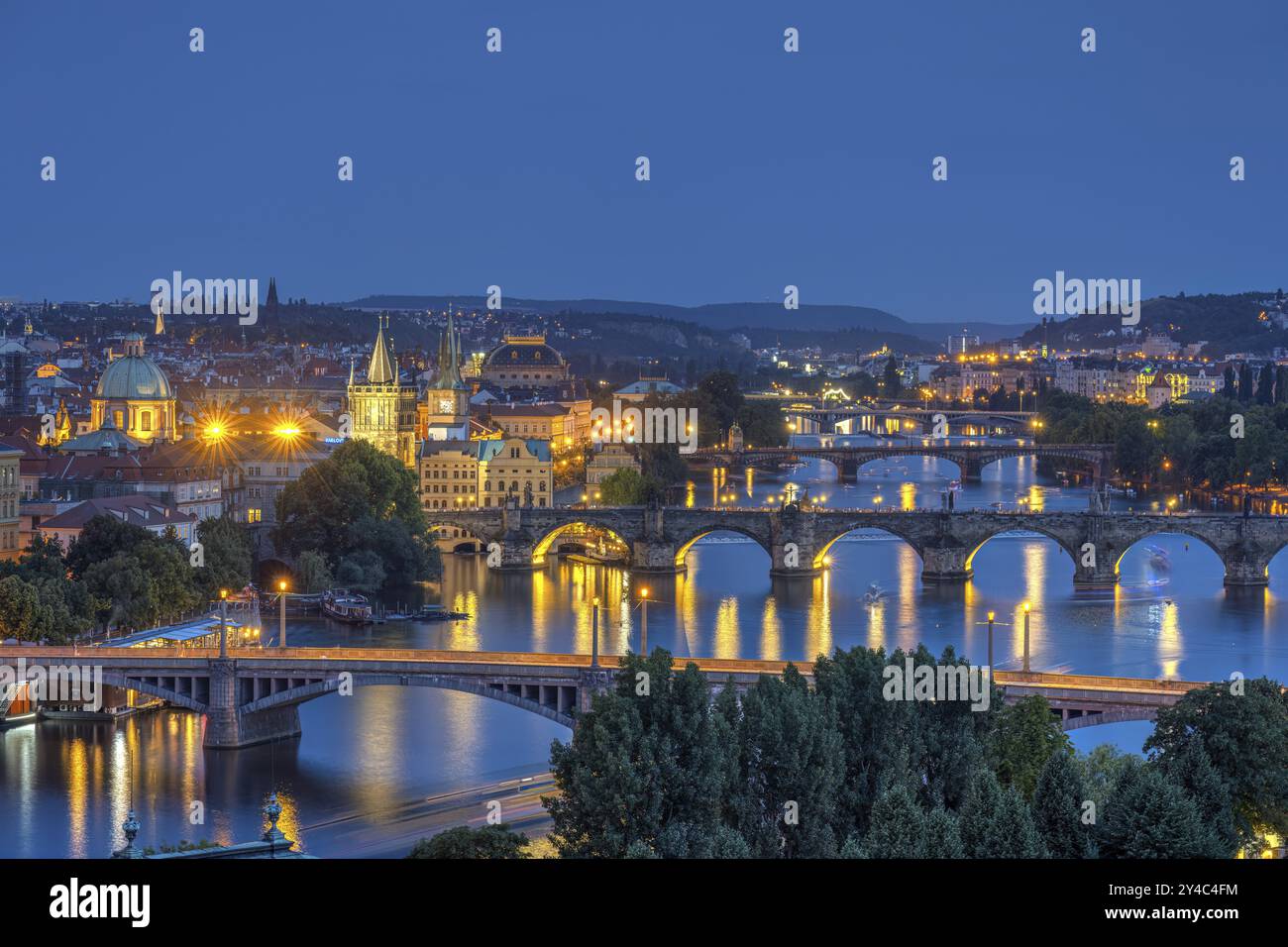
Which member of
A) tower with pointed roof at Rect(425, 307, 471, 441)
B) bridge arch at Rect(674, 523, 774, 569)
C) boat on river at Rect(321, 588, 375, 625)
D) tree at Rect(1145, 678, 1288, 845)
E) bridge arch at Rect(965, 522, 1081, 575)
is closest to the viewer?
tree at Rect(1145, 678, 1288, 845)

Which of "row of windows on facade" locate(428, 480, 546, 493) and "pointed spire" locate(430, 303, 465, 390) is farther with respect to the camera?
"pointed spire" locate(430, 303, 465, 390)

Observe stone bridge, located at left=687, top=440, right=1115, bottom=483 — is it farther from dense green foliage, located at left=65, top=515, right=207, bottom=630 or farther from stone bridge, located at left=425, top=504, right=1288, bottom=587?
dense green foliage, located at left=65, top=515, right=207, bottom=630

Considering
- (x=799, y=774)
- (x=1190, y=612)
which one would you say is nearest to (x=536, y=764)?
(x=799, y=774)

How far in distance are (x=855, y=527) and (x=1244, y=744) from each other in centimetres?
2089

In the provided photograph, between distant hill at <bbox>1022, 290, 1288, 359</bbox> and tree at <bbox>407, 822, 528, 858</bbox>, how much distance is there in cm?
9361

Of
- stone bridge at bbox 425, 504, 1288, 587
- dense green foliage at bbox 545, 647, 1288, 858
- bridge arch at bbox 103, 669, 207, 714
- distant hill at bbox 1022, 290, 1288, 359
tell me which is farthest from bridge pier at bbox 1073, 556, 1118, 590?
distant hill at bbox 1022, 290, 1288, 359

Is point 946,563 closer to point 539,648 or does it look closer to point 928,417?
point 539,648

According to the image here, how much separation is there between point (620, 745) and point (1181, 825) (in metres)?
3.15

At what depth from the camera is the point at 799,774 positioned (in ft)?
41.5

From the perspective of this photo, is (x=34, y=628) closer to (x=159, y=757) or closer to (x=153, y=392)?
(x=159, y=757)

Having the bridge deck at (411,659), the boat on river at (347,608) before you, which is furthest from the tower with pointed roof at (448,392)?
the bridge deck at (411,659)

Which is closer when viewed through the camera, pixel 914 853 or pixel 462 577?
pixel 914 853

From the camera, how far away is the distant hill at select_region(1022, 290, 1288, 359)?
107 m

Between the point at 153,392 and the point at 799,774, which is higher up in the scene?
the point at 153,392
